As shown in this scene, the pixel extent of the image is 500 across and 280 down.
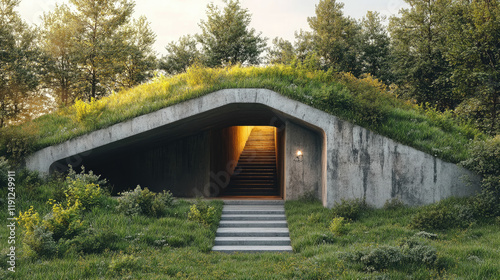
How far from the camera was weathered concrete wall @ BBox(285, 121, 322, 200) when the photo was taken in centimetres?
1360

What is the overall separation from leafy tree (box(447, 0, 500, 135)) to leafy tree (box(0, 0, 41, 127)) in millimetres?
24992

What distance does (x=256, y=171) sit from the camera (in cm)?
2308

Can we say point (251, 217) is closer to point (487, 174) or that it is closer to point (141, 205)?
point (141, 205)

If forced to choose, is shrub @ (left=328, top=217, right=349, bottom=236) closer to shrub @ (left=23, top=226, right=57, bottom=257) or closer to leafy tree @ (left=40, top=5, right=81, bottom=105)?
shrub @ (left=23, top=226, right=57, bottom=257)

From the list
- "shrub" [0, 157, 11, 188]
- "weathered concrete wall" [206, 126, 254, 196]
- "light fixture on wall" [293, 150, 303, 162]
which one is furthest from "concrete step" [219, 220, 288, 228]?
"shrub" [0, 157, 11, 188]

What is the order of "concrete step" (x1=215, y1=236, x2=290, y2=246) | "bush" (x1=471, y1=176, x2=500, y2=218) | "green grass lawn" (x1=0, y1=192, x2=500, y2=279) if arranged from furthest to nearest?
1. "bush" (x1=471, y1=176, x2=500, y2=218)
2. "concrete step" (x1=215, y1=236, x2=290, y2=246)
3. "green grass lawn" (x1=0, y1=192, x2=500, y2=279)

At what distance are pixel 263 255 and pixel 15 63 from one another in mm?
23189

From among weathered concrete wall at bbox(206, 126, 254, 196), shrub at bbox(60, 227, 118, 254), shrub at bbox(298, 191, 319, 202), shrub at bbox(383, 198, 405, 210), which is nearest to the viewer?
shrub at bbox(60, 227, 118, 254)

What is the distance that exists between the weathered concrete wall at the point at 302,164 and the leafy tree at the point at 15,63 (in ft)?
63.8

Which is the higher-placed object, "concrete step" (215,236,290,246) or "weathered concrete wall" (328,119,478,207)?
"weathered concrete wall" (328,119,478,207)

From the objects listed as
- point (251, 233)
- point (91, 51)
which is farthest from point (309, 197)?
point (91, 51)

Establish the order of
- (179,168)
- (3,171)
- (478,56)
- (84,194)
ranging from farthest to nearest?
(179,168), (478,56), (3,171), (84,194)

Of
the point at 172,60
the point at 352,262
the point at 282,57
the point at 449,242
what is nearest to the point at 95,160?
the point at 352,262

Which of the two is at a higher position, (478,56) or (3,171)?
(478,56)
